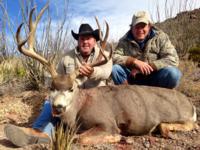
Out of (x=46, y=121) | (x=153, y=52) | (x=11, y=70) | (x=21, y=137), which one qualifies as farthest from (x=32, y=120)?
(x=11, y=70)

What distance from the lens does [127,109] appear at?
5.68 m

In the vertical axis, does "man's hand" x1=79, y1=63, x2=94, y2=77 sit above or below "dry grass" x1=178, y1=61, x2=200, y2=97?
above

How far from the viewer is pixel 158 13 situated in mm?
12242

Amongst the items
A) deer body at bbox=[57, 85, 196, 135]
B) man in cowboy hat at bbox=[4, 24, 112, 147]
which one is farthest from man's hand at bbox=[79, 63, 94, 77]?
deer body at bbox=[57, 85, 196, 135]

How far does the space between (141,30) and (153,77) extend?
88cm

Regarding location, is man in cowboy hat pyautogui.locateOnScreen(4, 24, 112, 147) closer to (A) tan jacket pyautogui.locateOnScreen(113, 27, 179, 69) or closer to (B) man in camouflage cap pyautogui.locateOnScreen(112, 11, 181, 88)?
(B) man in camouflage cap pyautogui.locateOnScreen(112, 11, 181, 88)

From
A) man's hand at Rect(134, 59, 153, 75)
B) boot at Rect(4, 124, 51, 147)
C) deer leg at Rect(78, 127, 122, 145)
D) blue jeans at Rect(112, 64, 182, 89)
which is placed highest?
man's hand at Rect(134, 59, 153, 75)

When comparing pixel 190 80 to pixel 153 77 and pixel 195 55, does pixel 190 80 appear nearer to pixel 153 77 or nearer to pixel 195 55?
pixel 153 77

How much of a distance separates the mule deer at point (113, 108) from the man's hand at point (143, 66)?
0.59 m

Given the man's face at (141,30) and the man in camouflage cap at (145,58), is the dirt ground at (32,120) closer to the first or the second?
the man in camouflage cap at (145,58)

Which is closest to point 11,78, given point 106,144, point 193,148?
point 106,144

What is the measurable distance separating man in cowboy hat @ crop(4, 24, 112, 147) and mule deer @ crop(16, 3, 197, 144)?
0.25 m

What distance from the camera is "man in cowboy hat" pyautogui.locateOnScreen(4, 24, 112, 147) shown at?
5117 millimetres

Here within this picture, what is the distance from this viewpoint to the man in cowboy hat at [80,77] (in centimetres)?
512
